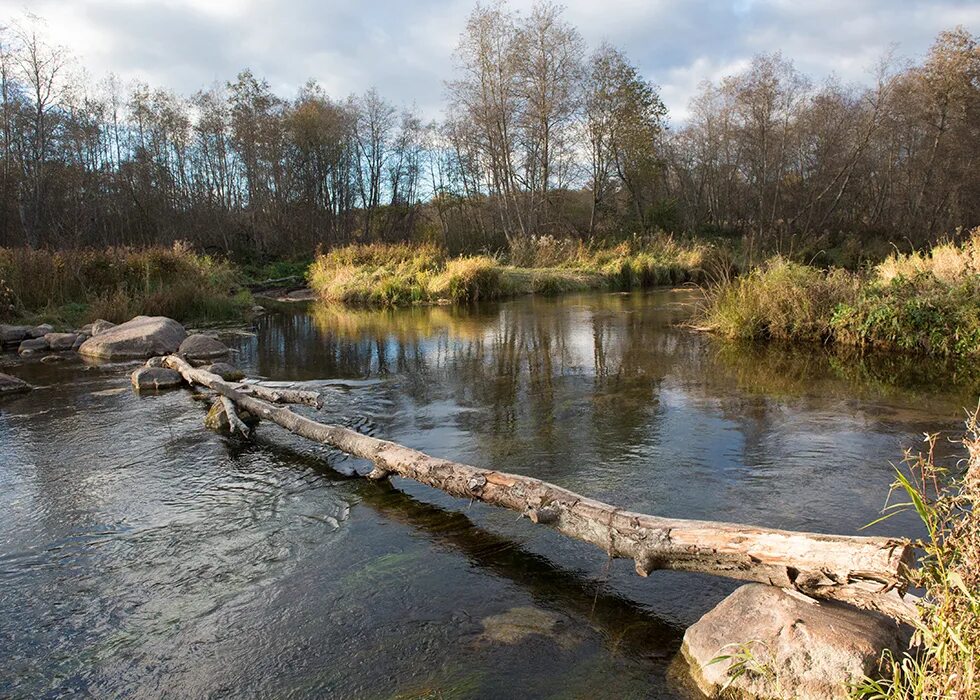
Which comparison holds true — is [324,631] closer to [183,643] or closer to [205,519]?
[183,643]

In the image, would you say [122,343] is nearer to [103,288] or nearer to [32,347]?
[32,347]

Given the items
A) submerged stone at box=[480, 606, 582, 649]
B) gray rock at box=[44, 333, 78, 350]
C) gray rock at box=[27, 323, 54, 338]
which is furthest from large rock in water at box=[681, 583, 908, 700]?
gray rock at box=[27, 323, 54, 338]

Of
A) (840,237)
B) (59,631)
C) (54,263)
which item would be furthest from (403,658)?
(840,237)

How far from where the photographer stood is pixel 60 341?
12.4m

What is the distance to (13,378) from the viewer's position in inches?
359

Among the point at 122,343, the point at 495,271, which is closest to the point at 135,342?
the point at 122,343

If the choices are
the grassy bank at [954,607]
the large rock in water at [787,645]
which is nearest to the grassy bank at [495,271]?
the large rock in water at [787,645]

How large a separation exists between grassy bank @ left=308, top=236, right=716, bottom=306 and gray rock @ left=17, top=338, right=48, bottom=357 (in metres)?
9.95

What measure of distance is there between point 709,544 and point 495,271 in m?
18.6

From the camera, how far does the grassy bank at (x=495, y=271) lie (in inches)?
819

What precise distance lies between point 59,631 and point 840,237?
115 ft

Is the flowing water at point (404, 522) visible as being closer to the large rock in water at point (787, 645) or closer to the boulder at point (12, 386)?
the large rock in water at point (787, 645)

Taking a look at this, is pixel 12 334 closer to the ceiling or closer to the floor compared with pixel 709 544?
closer to the ceiling

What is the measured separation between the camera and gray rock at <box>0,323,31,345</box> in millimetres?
12898
